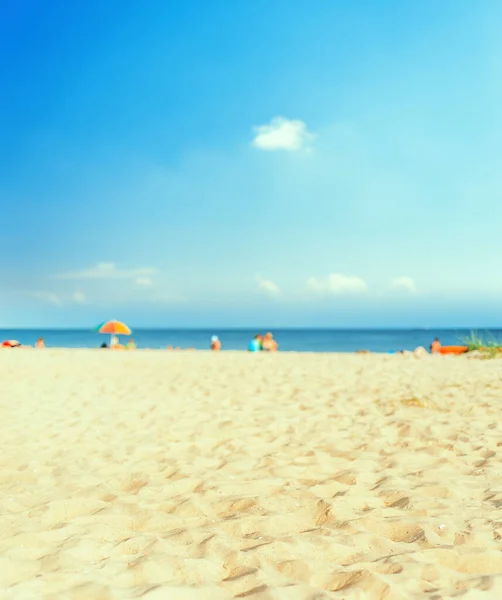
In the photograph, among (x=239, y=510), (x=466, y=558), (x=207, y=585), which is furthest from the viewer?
(x=239, y=510)

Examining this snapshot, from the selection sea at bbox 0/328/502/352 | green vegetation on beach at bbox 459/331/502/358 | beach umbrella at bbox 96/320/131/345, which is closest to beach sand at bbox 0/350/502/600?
green vegetation on beach at bbox 459/331/502/358

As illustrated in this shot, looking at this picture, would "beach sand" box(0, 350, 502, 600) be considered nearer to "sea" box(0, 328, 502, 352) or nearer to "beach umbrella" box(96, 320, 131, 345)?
"sea" box(0, 328, 502, 352)

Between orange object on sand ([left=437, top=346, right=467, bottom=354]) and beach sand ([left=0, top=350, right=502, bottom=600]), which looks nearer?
beach sand ([left=0, top=350, right=502, bottom=600])

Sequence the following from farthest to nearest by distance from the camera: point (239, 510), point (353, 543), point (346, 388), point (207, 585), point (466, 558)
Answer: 1. point (346, 388)
2. point (239, 510)
3. point (353, 543)
4. point (466, 558)
5. point (207, 585)

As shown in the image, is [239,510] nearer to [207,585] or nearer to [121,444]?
[207,585]

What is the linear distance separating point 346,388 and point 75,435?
4387 mm

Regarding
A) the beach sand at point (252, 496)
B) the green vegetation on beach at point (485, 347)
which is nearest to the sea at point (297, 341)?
the green vegetation on beach at point (485, 347)

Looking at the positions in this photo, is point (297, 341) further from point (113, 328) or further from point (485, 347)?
point (485, 347)

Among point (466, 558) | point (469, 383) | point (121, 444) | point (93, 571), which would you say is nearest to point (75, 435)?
point (121, 444)

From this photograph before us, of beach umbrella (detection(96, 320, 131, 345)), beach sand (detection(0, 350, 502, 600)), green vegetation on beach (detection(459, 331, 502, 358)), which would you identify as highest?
beach umbrella (detection(96, 320, 131, 345))

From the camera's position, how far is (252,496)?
3418 mm

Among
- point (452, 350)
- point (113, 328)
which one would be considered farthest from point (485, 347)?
point (113, 328)

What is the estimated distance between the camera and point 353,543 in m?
2.64

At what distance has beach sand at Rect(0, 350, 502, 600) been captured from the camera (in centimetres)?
228
